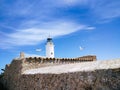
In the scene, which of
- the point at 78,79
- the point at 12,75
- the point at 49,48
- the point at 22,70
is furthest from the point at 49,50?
the point at 78,79

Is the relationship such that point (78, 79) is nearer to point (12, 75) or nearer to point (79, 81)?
point (79, 81)

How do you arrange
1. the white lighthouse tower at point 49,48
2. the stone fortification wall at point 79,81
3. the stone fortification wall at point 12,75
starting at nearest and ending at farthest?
the stone fortification wall at point 79,81
the stone fortification wall at point 12,75
the white lighthouse tower at point 49,48

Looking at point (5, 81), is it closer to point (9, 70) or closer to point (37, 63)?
point (9, 70)

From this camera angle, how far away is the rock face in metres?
5.84

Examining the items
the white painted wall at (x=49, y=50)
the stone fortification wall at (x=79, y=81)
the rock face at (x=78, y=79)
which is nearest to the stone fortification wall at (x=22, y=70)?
the rock face at (x=78, y=79)

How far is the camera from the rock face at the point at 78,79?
584 cm

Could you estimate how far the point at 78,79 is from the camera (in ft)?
23.1

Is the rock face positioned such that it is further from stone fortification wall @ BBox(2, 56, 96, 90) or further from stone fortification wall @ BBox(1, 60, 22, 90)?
stone fortification wall @ BBox(1, 60, 22, 90)

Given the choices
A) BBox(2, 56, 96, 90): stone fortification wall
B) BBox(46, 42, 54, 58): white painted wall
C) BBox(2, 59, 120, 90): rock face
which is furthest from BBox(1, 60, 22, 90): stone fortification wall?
BBox(46, 42, 54, 58): white painted wall

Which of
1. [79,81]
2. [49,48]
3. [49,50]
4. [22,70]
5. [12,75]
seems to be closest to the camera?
[79,81]

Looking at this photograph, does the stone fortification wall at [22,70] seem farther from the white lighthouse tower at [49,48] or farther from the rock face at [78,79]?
the white lighthouse tower at [49,48]

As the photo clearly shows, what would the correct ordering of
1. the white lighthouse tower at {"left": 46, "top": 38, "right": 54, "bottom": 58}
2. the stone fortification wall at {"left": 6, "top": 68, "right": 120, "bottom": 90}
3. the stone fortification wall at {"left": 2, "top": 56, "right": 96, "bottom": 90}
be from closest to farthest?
the stone fortification wall at {"left": 6, "top": 68, "right": 120, "bottom": 90} → the stone fortification wall at {"left": 2, "top": 56, "right": 96, "bottom": 90} → the white lighthouse tower at {"left": 46, "top": 38, "right": 54, "bottom": 58}

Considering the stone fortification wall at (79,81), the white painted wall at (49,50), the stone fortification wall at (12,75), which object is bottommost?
the stone fortification wall at (79,81)

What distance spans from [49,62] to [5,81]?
3.69 metres
